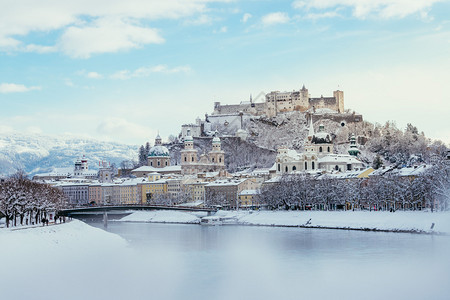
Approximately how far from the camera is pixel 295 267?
32.3 metres

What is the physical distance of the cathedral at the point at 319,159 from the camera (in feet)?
320

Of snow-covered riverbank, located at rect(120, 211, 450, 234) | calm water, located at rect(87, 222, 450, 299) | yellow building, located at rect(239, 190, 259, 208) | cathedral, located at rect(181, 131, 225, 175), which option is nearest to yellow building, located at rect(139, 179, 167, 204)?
cathedral, located at rect(181, 131, 225, 175)

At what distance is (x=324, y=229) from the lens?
56438 millimetres

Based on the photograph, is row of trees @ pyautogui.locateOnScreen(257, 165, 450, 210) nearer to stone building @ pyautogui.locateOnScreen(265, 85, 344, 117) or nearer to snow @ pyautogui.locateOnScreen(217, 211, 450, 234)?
snow @ pyautogui.locateOnScreen(217, 211, 450, 234)

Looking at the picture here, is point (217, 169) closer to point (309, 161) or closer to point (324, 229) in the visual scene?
point (309, 161)

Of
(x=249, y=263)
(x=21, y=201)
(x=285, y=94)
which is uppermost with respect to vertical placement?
(x=285, y=94)

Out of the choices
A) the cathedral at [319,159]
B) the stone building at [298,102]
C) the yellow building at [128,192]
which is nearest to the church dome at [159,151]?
the yellow building at [128,192]

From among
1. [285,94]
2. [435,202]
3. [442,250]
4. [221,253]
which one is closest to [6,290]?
[221,253]

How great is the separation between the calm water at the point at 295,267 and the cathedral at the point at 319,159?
49.5 meters

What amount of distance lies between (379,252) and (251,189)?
57498mm

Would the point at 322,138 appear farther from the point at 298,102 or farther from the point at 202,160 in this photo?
the point at 202,160

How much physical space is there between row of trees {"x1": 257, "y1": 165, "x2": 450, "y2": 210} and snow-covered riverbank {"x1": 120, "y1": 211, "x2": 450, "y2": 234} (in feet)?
6.78

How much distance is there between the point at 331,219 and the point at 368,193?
5536 mm

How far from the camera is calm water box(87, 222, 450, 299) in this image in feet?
85.1
